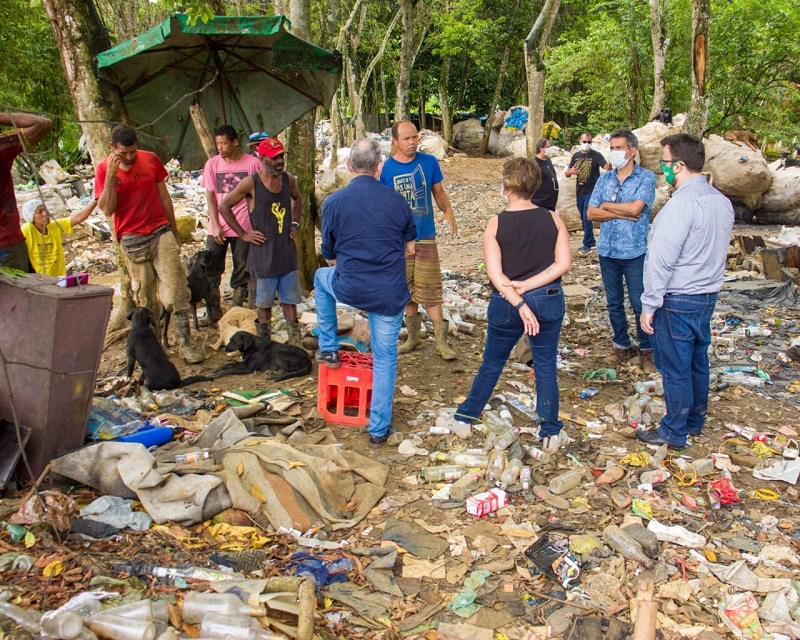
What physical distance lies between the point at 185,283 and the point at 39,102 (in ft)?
41.2

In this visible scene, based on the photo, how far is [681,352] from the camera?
4.32 metres

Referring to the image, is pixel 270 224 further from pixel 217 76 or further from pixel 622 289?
pixel 622 289

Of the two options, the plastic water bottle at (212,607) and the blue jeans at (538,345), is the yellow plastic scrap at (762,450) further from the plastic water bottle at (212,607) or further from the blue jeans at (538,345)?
the plastic water bottle at (212,607)

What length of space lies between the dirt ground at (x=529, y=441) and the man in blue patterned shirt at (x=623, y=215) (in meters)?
0.83

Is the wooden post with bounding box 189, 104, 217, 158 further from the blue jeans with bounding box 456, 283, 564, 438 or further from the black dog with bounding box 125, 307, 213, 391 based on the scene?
the blue jeans with bounding box 456, 283, 564, 438

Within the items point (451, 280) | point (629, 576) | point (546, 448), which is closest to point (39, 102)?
point (451, 280)

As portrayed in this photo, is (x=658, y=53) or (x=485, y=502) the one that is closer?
(x=485, y=502)

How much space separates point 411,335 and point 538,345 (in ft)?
7.18

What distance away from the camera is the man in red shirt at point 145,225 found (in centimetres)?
546

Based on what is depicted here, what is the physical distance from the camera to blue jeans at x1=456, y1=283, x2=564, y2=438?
414cm

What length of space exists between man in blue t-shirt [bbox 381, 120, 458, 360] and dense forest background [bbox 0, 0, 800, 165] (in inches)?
154

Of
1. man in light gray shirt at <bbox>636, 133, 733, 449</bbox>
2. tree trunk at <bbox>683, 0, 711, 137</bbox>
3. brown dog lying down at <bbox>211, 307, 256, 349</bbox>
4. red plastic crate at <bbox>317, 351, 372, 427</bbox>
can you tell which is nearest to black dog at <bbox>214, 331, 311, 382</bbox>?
brown dog lying down at <bbox>211, 307, 256, 349</bbox>

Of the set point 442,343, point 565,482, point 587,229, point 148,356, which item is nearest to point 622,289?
point 442,343

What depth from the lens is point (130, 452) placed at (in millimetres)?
3725
